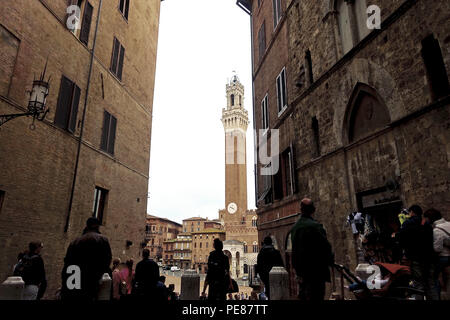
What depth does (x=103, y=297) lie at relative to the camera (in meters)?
5.18

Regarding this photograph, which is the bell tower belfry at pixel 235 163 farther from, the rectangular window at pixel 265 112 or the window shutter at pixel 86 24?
the window shutter at pixel 86 24

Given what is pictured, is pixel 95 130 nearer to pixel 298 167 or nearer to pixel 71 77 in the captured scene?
pixel 71 77

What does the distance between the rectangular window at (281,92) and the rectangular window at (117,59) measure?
779 centimetres

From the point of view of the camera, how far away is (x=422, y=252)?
4.09m

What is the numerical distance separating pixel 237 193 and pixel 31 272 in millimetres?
65603

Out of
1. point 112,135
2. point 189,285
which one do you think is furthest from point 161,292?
point 112,135

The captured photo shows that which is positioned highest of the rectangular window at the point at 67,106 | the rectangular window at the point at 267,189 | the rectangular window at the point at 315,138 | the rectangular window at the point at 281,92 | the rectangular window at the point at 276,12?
the rectangular window at the point at 276,12

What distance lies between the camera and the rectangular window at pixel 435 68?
17.8 ft

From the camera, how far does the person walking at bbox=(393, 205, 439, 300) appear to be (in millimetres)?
4031

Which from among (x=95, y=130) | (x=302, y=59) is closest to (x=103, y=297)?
(x=95, y=130)

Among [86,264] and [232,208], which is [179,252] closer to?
[232,208]

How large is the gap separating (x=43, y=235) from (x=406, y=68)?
35.4 feet

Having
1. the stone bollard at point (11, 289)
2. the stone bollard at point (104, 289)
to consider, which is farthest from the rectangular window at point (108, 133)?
the stone bollard at point (11, 289)

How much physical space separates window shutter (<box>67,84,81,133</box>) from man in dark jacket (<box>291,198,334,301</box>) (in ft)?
30.2
